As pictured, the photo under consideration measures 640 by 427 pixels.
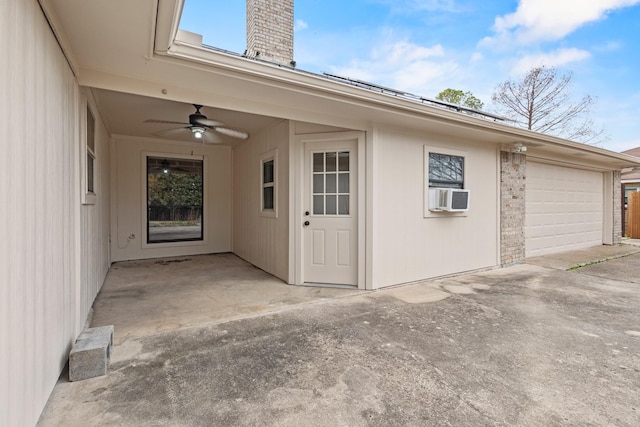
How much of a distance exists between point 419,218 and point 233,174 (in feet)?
14.5

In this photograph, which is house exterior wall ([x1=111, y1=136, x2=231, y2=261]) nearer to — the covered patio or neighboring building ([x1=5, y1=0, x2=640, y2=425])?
neighboring building ([x1=5, y1=0, x2=640, y2=425])

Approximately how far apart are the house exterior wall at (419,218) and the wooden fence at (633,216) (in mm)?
8613

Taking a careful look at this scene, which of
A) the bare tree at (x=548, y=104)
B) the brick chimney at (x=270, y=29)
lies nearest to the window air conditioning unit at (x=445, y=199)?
the brick chimney at (x=270, y=29)

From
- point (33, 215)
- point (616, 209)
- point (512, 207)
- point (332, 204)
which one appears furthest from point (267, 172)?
point (616, 209)

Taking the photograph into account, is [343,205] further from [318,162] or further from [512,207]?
[512,207]

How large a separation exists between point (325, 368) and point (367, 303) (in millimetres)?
1578

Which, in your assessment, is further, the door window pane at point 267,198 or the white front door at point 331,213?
the door window pane at point 267,198

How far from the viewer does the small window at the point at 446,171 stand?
496cm

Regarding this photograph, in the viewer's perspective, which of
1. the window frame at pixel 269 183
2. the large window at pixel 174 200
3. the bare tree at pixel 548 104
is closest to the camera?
the window frame at pixel 269 183

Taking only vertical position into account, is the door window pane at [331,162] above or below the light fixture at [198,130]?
below

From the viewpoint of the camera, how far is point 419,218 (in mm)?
4777

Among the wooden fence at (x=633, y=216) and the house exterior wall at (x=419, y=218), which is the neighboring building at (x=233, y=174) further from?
the wooden fence at (x=633, y=216)

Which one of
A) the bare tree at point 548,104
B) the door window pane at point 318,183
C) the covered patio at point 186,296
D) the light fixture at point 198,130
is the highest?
the bare tree at point 548,104

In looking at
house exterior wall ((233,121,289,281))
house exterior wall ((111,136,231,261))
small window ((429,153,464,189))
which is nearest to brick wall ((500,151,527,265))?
small window ((429,153,464,189))
